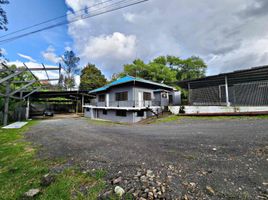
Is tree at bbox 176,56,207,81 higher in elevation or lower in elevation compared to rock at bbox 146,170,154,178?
higher

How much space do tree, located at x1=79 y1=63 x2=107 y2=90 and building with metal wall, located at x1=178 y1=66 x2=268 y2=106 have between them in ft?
86.1

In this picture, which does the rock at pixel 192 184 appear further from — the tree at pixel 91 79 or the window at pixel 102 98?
Answer: the tree at pixel 91 79

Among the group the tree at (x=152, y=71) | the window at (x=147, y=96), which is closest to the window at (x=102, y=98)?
the window at (x=147, y=96)

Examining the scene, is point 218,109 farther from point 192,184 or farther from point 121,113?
point 192,184

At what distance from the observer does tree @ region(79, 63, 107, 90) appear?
36344mm

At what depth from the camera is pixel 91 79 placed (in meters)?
36.6

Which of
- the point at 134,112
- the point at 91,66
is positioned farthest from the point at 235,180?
the point at 91,66

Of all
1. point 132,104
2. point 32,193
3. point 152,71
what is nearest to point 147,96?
point 132,104

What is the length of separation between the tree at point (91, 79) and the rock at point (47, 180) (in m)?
34.8

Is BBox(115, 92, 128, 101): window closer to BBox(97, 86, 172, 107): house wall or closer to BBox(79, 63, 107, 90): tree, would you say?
BBox(97, 86, 172, 107): house wall

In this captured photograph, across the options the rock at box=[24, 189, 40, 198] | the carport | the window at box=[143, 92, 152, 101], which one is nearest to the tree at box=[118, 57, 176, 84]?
the window at box=[143, 92, 152, 101]

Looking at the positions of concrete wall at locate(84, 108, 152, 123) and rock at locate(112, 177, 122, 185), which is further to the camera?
concrete wall at locate(84, 108, 152, 123)

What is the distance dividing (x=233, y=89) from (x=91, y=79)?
3258 cm

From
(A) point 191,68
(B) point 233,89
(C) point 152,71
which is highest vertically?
(A) point 191,68
